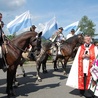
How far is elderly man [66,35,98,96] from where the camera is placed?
27.6 feet

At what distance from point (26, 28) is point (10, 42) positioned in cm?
361

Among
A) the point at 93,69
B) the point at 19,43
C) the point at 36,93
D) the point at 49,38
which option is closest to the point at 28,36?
the point at 19,43

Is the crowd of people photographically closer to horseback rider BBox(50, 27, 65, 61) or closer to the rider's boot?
the rider's boot

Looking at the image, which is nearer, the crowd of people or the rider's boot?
the rider's boot

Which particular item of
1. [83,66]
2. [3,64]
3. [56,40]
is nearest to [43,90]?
[83,66]

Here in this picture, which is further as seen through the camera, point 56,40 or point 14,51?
point 56,40

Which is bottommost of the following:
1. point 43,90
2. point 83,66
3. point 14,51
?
point 43,90

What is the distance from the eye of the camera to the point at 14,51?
8594 mm

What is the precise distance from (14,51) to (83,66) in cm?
232

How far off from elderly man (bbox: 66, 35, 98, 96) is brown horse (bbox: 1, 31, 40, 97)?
5.42 feet

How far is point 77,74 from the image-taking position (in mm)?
8688

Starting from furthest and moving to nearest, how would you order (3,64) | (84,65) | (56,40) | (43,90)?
(56,40)
(43,90)
(84,65)
(3,64)

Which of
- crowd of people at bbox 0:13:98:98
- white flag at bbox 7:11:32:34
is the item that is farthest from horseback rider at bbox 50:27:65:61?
crowd of people at bbox 0:13:98:98

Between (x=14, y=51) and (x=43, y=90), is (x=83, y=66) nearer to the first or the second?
(x=43, y=90)
